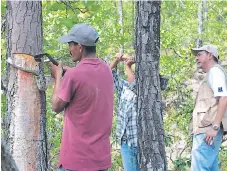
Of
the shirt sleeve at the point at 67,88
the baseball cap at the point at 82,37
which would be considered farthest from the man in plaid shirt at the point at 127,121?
the shirt sleeve at the point at 67,88

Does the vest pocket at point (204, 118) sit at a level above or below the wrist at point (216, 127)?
above

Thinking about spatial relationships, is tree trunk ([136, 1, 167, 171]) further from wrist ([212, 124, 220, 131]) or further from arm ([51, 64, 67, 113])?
arm ([51, 64, 67, 113])

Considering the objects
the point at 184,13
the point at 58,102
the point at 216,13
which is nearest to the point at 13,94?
the point at 58,102

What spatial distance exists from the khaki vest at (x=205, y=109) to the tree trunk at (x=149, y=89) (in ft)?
1.75

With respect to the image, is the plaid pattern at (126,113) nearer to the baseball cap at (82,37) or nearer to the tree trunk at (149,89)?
the tree trunk at (149,89)

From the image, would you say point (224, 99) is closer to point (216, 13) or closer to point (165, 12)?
point (216, 13)

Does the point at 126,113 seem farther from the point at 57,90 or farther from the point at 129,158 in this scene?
the point at 57,90

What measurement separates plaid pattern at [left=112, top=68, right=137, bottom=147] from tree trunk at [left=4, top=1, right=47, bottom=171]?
181 cm

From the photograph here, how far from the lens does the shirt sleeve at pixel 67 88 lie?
3.19 m

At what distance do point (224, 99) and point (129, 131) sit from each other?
1132mm

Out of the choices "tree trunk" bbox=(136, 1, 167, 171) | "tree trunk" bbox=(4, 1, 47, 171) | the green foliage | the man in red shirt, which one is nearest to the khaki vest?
"tree trunk" bbox=(136, 1, 167, 171)

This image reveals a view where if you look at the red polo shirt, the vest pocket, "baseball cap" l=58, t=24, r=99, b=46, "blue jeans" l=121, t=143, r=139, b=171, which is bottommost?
"blue jeans" l=121, t=143, r=139, b=171

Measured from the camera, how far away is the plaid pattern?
525 cm

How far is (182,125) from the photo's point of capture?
29.1ft
